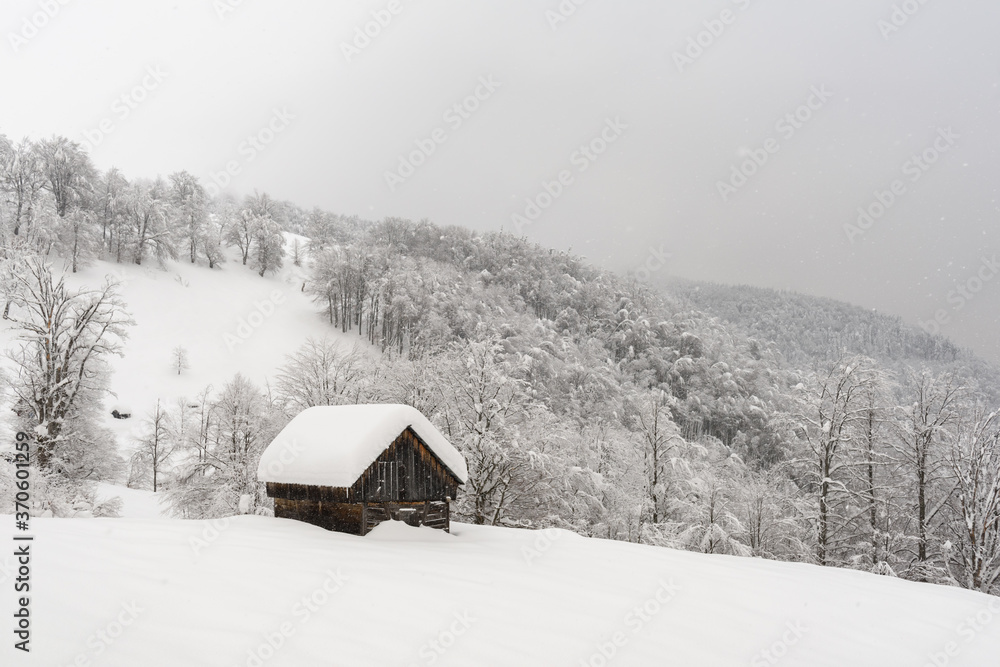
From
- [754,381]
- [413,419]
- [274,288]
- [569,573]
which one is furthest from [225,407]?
[754,381]

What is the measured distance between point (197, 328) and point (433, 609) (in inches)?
2026

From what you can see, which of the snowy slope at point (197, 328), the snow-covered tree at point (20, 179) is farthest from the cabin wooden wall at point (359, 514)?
the snow-covered tree at point (20, 179)

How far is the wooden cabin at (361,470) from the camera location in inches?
545

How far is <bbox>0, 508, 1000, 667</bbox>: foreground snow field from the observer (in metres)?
5.16

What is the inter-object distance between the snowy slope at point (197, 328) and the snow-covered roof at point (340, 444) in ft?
82.7

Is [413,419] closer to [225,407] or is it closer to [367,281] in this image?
[225,407]

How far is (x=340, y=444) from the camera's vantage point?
46.2 feet

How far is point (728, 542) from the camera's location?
2316cm

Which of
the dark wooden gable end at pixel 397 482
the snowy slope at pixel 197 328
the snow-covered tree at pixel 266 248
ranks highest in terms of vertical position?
the snow-covered tree at pixel 266 248

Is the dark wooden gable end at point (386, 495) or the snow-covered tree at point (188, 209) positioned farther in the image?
the snow-covered tree at point (188, 209)

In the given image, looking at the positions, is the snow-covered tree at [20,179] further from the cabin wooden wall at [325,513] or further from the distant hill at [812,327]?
the distant hill at [812,327]

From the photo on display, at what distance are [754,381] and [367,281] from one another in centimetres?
5063

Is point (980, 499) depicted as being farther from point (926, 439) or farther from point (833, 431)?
point (833, 431)

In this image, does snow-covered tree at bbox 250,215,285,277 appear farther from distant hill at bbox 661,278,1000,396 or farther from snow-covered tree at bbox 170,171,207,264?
distant hill at bbox 661,278,1000,396
